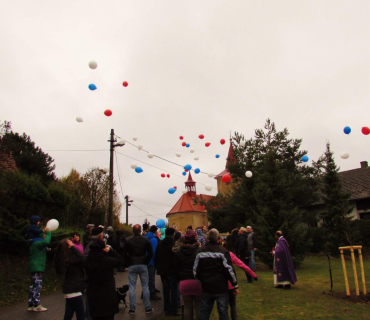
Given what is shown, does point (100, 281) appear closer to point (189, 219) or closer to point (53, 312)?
point (53, 312)

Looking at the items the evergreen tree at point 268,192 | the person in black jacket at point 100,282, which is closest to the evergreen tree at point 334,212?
the evergreen tree at point 268,192

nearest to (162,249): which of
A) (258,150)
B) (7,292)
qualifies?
(7,292)

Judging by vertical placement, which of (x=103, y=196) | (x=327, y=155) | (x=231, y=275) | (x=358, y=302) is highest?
(x=327, y=155)

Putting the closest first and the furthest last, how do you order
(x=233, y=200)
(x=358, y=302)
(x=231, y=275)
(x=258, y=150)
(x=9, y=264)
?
(x=231, y=275)
(x=358, y=302)
(x=9, y=264)
(x=233, y=200)
(x=258, y=150)

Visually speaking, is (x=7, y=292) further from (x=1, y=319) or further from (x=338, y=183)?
(x=338, y=183)

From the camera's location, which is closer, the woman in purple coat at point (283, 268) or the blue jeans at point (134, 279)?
the blue jeans at point (134, 279)

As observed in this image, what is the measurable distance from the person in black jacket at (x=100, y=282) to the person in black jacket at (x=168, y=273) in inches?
83.9

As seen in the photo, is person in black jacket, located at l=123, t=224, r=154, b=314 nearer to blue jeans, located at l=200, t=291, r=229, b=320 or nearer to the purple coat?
blue jeans, located at l=200, t=291, r=229, b=320

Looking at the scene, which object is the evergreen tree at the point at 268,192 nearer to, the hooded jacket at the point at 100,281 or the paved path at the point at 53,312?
the paved path at the point at 53,312

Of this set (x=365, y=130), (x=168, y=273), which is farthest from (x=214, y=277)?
(x=365, y=130)

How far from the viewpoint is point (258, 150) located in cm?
2892

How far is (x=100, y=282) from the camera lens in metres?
4.43

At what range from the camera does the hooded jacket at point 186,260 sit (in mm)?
5242

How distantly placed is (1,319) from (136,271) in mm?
2860
